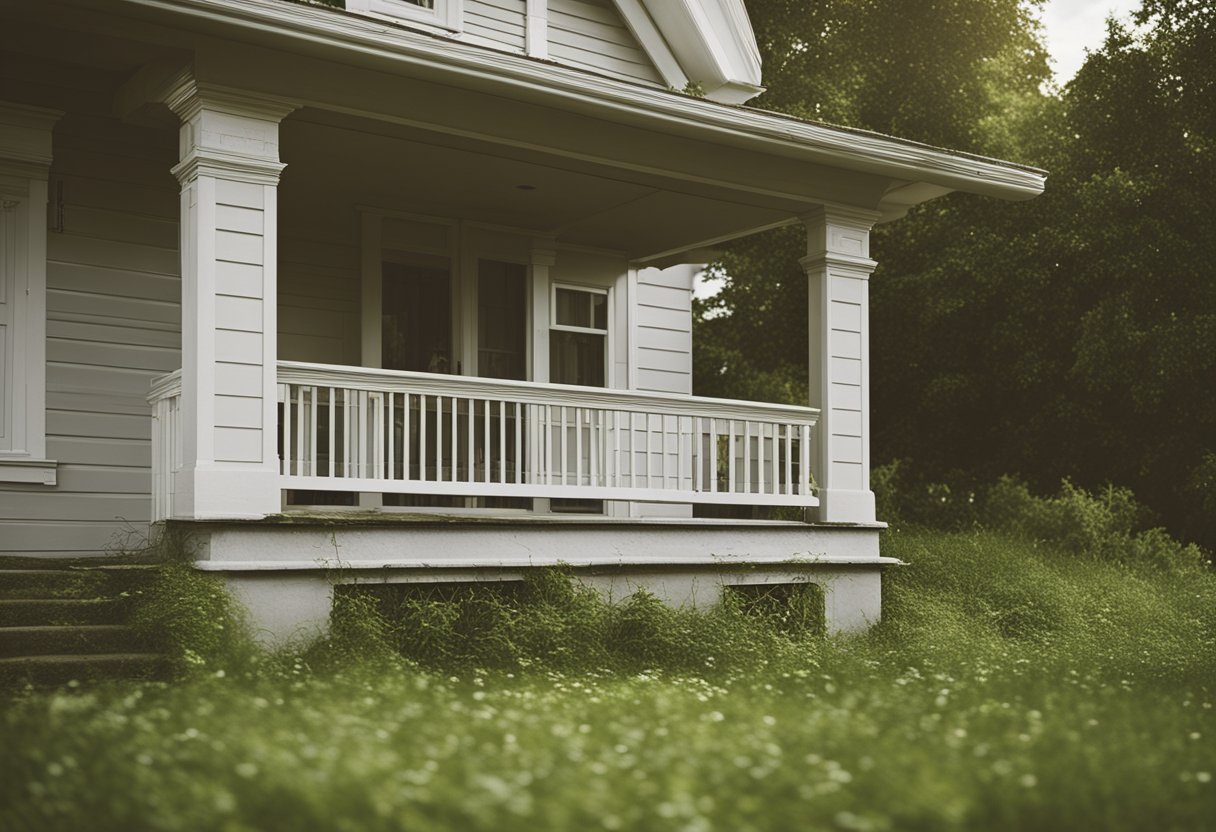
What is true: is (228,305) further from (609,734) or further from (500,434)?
(609,734)

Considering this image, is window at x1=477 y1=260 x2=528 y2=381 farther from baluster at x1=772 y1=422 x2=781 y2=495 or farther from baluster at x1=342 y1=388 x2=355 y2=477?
baluster at x1=342 y1=388 x2=355 y2=477

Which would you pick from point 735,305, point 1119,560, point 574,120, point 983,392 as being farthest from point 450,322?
point 735,305

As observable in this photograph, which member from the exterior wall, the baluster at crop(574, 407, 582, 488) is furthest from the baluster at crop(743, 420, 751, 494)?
the exterior wall

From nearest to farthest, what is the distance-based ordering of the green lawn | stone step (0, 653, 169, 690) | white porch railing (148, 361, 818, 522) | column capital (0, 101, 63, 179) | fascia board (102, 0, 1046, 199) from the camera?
the green lawn, stone step (0, 653, 169, 690), fascia board (102, 0, 1046, 199), white porch railing (148, 361, 818, 522), column capital (0, 101, 63, 179)

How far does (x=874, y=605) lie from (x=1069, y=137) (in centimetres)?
1290

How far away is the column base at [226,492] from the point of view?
25.3 ft

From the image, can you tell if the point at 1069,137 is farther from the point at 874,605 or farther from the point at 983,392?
the point at 874,605

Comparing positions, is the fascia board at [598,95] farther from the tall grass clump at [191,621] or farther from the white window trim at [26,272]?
the tall grass clump at [191,621]

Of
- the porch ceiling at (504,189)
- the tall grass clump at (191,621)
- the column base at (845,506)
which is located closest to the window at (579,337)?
the porch ceiling at (504,189)

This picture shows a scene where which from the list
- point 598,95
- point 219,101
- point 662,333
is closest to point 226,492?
point 219,101

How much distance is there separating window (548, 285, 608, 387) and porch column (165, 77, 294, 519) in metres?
4.50

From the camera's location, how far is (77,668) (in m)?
7.09

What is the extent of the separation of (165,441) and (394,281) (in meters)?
3.41

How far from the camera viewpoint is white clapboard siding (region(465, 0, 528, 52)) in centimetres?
1183
